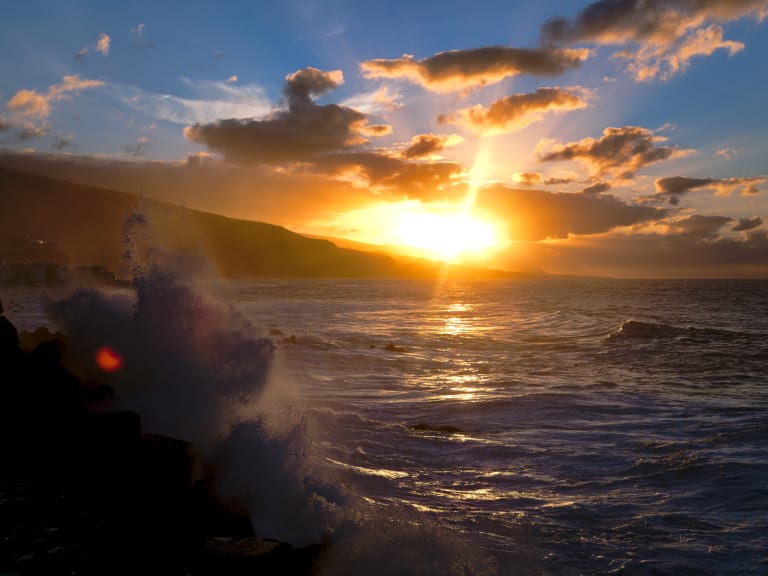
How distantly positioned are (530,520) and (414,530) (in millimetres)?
1543

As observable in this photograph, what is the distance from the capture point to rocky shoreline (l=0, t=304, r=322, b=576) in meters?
4.00

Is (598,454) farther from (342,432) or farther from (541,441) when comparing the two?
(342,432)

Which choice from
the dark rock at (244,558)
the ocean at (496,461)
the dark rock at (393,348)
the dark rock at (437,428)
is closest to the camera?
the dark rock at (244,558)

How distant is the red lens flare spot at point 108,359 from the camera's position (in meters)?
9.47

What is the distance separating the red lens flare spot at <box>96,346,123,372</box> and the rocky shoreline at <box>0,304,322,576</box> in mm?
2145

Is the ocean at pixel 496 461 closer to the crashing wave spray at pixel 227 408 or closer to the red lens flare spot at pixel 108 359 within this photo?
the crashing wave spray at pixel 227 408

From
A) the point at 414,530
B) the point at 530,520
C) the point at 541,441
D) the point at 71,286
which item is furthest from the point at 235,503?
the point at 71,286

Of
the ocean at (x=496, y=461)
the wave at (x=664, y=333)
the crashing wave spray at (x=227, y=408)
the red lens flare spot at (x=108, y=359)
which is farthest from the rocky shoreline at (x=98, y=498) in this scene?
the wave at (x=664, y=333)

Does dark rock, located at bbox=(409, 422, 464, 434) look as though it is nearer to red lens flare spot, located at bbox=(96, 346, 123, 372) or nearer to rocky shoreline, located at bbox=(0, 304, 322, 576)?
rocky shoreline, located at bbox=(0, 304, 322, 576)

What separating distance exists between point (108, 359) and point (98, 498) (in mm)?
5069

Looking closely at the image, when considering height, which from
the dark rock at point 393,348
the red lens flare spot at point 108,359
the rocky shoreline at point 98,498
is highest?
the red lens flare spot at point 108,359

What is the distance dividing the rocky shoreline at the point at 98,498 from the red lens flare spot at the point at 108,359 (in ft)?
7.04

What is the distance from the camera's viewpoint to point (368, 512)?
6.09 meters

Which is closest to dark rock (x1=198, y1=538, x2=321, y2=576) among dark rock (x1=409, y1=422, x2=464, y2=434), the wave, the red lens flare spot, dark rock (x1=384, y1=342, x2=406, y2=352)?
dark rock (x1=409, y1=422, x2=464, y2=434)
